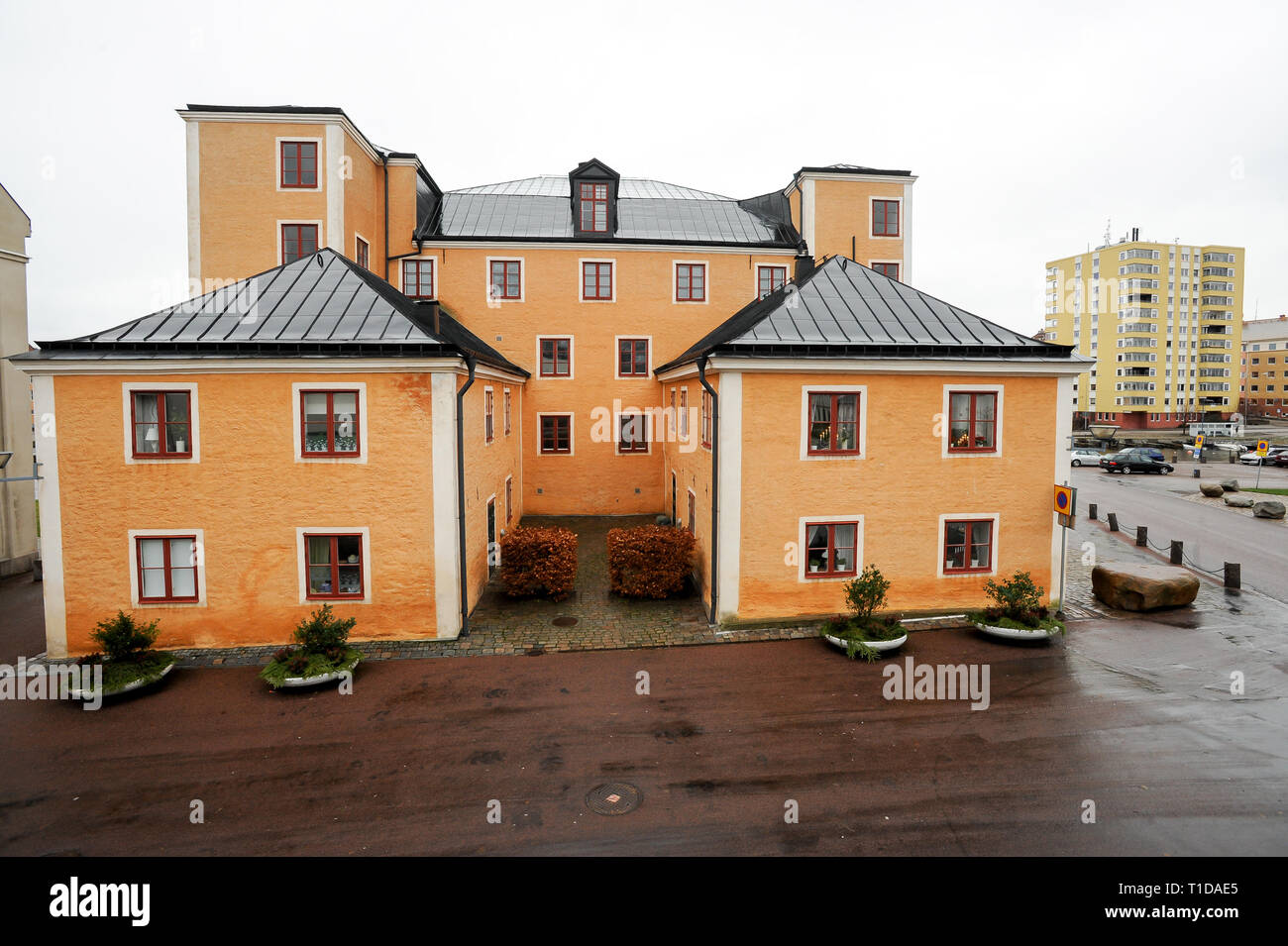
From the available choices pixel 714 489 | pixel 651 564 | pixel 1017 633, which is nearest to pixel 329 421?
pixel 651 564

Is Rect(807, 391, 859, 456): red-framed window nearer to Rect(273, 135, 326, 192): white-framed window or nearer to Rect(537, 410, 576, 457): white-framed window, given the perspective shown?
Rect(537, 410, 576, 457): white-framed window

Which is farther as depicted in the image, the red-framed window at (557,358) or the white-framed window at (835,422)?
the red-framed window at (557,358)

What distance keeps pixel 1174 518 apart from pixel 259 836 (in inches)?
1307

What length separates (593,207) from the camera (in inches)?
998

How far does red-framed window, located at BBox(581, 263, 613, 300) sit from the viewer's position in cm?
2502

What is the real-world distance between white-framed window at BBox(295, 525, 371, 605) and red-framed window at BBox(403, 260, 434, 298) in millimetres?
14673

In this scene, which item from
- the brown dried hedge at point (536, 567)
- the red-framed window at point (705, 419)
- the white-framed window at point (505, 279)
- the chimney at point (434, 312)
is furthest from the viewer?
the white-framed window at point (505, 279)

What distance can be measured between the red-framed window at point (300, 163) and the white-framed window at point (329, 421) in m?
12.6

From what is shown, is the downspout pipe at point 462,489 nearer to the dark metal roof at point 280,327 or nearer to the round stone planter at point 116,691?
the dark metal roof at point 280,327

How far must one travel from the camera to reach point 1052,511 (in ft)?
47.6

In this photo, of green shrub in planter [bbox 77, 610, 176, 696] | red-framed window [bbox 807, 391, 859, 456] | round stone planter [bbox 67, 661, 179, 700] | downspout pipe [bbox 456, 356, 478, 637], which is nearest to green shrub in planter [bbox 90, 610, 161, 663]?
green shrub in planter [bbox 77, 610, 176, 696]

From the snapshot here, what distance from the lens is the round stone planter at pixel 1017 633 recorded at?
12.9 metres

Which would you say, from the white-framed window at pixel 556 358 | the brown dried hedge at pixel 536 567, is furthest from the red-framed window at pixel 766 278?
the brown dried hedge at pixel 536 567

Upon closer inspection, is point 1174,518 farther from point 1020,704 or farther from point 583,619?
point 583,619
